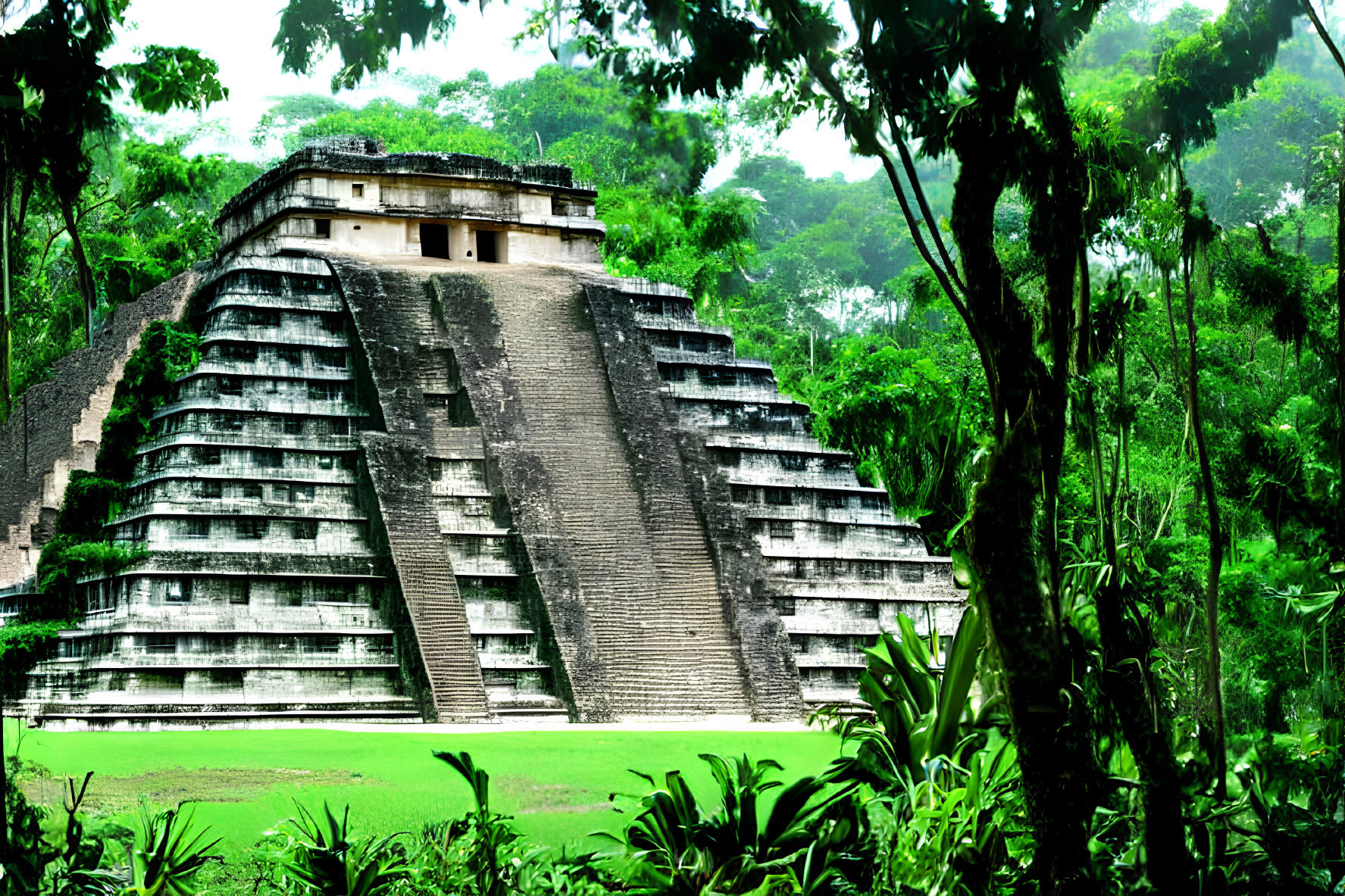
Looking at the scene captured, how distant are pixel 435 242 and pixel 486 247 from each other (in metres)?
0.66

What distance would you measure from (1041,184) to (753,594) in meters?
7.80

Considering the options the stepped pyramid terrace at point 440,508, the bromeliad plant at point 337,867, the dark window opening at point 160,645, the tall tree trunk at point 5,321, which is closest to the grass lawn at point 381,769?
the bromeliad plant at point 337,867

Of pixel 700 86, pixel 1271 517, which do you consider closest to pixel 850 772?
pixel 700 86

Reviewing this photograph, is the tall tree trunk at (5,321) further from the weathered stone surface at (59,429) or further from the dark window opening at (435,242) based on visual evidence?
the dark window opening at (435,242)

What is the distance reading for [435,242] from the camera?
62.8ft

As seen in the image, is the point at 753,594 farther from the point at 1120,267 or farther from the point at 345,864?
the point at 345,864

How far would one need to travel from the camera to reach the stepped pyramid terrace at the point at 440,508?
484 inches

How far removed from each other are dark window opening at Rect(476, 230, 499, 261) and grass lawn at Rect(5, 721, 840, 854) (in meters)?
9.28

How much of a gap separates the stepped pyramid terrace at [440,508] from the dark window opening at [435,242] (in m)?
0.47

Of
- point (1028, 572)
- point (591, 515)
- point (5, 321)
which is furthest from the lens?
point (591, 515)

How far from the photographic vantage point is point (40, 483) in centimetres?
1692

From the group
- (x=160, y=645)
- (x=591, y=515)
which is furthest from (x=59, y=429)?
(x=591, y=515)

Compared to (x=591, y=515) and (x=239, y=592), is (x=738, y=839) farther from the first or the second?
(x=591, y=515)

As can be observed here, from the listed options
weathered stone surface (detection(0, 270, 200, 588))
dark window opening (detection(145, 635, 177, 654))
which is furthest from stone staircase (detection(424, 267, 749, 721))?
weathered stone surface (detection(0, 270, 200, 588))
